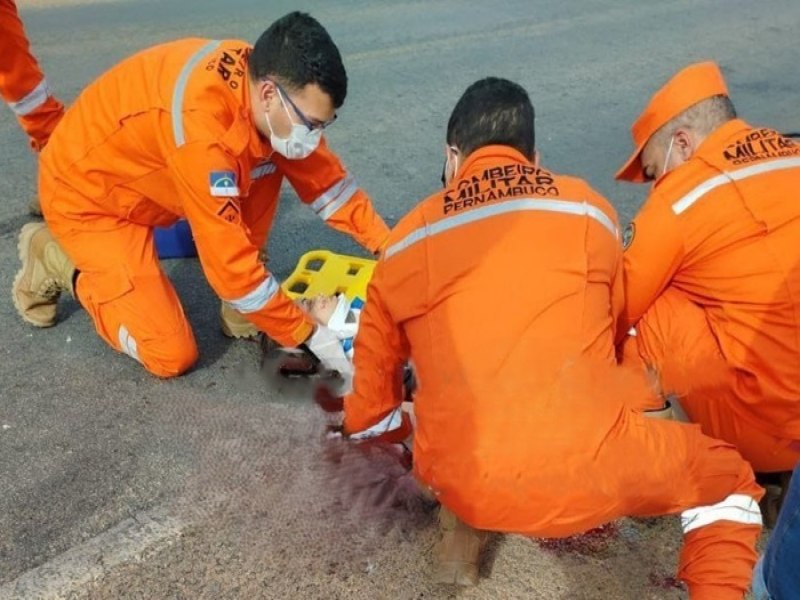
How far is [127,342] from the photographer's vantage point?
343cm

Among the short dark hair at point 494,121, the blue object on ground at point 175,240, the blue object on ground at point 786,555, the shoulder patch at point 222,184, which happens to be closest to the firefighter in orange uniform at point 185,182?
the shoulder patch at point 222,184

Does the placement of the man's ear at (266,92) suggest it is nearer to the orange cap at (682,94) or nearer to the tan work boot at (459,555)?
the orange cap at (682,94)

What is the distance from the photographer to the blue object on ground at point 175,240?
4.19m

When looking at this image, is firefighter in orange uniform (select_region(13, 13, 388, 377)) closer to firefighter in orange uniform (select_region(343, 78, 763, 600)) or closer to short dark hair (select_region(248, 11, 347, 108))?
short dark hair (select_region(248, 11, 347, 108))

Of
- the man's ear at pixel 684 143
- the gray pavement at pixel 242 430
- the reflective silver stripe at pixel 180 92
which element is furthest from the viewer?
the reflective silver stripe at pixel 180 92

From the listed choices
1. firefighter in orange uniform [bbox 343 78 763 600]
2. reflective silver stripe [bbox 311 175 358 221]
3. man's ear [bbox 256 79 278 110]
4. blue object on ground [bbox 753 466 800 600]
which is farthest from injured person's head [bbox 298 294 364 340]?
blue object on ground [bbox 753 466 800 600]

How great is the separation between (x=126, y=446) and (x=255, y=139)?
1.17 m

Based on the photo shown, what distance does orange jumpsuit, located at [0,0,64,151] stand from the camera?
14.3 feet

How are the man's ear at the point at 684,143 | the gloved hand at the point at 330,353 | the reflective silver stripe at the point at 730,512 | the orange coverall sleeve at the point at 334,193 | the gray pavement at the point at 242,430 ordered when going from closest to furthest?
the reflective silver stripe at the point at 730,512 < the gray pavement at the point at 242,430 < the man's ear at the point at 684,143 < the gloved hand at the point at 330,353 < the orange coverall sleeve at the point at 334,193

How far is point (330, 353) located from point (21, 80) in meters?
2.32

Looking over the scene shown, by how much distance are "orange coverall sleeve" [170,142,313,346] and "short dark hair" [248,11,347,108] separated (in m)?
0.33

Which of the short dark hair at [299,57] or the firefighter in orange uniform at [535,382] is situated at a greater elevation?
the short dark hair at [299,57]

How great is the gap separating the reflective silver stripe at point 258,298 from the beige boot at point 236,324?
550 mm

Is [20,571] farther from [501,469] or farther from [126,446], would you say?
[501,469]
